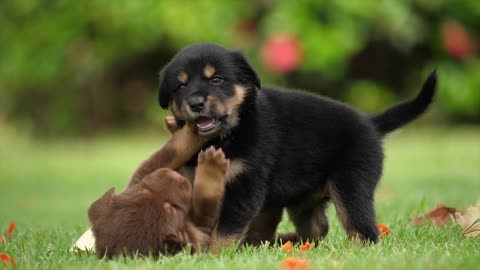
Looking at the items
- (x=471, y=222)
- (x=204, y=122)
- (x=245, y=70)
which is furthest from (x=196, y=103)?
(x=471, y=222)

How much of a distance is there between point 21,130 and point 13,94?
0.80 m

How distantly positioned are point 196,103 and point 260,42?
10.0 meters

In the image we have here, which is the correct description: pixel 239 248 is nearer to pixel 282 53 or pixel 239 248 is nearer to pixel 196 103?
pixel 196 103

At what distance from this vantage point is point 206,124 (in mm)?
3703

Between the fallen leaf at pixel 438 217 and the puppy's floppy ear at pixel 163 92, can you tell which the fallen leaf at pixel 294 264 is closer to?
the puppy's floppy ear at pixel 163 92

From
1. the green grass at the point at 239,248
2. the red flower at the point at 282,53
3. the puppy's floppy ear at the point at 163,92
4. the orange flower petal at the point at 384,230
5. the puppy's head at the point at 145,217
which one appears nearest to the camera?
the green grass at the point at 239,248

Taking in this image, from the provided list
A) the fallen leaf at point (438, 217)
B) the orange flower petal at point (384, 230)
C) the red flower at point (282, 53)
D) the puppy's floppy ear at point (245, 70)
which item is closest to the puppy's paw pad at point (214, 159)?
the puppy's floppy ear at point (245, 70)

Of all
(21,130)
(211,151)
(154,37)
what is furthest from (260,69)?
(211,151)

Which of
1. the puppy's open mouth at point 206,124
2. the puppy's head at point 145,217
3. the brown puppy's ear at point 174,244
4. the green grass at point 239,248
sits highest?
the puppy's open mouth at point 206,124

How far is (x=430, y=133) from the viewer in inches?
520

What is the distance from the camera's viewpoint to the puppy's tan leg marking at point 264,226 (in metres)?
4.16

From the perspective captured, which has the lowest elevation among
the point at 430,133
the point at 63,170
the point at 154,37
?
the point at 430,133

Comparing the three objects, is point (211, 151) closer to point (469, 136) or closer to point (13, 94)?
point (469, 136)

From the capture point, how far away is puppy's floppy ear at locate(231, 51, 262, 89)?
388cm
